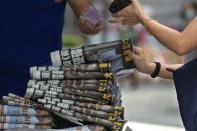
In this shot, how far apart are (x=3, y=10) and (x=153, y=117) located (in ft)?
17.6

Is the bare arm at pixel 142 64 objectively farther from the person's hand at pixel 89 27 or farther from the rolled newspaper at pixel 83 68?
the person's hand at pixel 89 27

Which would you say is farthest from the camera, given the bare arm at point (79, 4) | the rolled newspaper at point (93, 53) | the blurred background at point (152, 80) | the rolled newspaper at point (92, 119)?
the blurred background at point (152, 80)

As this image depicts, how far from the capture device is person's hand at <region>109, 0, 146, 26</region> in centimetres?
157

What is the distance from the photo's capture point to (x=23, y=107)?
1.50 meters

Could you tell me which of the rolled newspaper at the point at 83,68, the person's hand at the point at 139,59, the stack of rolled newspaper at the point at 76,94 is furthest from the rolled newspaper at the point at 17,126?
the person's hand at the point at 139,59

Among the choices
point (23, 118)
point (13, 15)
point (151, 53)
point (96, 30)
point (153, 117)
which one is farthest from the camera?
point (151, 53)

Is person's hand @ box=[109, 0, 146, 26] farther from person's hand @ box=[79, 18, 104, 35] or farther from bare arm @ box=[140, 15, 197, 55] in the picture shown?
person's hand @ box=[79, 18, 104, 35]

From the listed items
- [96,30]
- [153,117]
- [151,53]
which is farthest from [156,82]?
[96,30]

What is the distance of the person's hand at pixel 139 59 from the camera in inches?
63.5

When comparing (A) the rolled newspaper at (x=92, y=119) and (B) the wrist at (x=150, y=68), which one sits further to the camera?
(B) the wrist at (x=150, y=68)

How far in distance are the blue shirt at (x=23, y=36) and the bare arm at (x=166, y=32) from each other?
0.30m

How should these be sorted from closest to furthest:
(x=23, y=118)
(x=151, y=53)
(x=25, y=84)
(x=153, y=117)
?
(x=23, y=118) < (x=25, y=84) < (x=153, y=117) < (x=151, y=53)

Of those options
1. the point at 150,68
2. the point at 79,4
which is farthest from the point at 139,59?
the point at 79,4

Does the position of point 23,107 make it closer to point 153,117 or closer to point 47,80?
point 47,80
